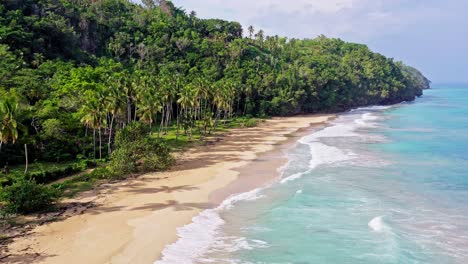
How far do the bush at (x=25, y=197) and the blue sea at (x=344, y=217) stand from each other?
34.4 feet

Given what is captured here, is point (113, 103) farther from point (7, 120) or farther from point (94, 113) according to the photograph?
point (7, 120)

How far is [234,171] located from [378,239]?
20.0 metres

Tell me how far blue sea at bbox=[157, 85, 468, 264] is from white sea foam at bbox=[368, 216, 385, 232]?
0.07 meters

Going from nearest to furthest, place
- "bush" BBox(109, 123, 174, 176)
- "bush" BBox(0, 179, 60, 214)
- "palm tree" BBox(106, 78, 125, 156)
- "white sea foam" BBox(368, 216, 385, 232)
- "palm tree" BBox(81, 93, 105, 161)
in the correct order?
"bush" BBox(0, 179, 60, 214)
"white sea foam" BBox(368, 216, 385, 232)
"bush" BBox(109, 123, 174, 176)
"palm tree" BBox(81, 93, 105, 161)
"palm tree" BBox(106, 78, 125, 156)

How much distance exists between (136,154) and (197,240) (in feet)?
59.1

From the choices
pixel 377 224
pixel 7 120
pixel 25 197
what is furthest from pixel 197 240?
pixel 7 120

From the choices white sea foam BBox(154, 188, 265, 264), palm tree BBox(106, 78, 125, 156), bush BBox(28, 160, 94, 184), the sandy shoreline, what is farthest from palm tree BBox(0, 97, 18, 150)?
white sea foam BBox(154, 188, 265, 264)

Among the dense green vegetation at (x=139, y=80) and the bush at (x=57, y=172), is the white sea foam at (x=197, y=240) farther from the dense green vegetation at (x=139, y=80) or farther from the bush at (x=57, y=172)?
the bush at (x=57, y=172)

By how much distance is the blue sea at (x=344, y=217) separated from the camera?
Result: 23703 mm

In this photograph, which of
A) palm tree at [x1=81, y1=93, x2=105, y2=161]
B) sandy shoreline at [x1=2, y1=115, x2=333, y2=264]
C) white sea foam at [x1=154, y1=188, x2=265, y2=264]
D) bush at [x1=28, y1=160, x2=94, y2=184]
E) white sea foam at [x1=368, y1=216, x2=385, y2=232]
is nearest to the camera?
sandy shoreline at [x1=2, y1=115, x2=333, y2=264]

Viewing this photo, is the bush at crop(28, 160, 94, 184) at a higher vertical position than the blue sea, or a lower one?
Result: higher

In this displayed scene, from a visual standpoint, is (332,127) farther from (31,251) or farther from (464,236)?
(31,251)

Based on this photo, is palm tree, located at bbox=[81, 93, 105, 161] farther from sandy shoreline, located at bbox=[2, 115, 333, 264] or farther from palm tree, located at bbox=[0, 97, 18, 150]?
palm tree, located at bbox=[0, 97, 18, 150]

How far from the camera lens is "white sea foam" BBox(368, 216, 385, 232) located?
2772 centimetres
